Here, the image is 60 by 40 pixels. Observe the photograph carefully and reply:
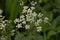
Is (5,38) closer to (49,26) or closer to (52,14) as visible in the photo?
(49,26)

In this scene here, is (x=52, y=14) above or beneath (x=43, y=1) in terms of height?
beneath

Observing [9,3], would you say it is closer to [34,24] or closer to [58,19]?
[58,19]

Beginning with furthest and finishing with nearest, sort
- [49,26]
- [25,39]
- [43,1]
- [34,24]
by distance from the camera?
[43,1]
[49,26]
[25,39]
[34,24]

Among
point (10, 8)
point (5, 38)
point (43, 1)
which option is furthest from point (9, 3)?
point (5, 38)

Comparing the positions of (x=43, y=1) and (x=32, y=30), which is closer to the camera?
(x=32, y=30)

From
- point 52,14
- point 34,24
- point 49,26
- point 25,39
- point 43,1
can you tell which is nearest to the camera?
point 34,24

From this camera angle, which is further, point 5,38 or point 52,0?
point 52,0

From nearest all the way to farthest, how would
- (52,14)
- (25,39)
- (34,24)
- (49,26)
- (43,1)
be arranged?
(34,24)
(25,39)
(49,26)
(52,14)
(43,1)

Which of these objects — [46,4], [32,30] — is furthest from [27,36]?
[46,4]

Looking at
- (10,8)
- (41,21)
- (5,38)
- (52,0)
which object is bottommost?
(5,38)
